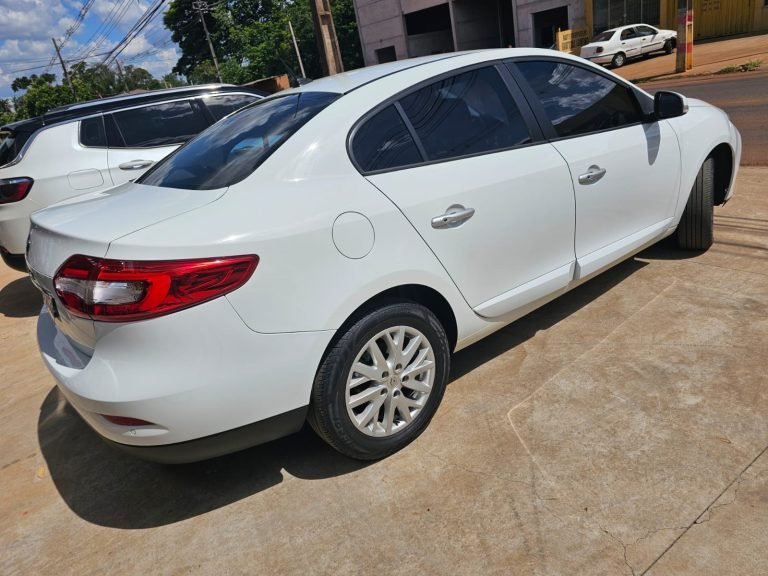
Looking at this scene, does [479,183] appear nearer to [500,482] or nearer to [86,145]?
[500,482]

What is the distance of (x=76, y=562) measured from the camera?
2.36 meters

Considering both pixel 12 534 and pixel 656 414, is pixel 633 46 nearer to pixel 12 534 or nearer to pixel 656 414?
pixel 656 414

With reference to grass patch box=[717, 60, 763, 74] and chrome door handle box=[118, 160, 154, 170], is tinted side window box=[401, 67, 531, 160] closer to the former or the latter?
chrome door handle box=[118, 160, 154, 170]

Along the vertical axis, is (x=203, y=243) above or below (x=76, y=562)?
above

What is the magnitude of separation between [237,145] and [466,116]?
1.10m

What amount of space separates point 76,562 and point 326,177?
71.0 inches

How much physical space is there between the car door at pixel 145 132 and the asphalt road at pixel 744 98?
6.03m

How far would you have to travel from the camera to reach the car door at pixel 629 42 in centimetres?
2273

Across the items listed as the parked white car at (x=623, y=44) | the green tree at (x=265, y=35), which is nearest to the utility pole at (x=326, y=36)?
the parked white car at (x=623, y=44)

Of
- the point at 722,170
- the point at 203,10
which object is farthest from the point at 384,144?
the point at 203,10

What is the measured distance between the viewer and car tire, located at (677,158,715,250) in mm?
4078

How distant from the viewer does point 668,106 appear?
3654 mm

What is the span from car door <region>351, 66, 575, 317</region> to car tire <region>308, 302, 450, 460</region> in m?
0.35

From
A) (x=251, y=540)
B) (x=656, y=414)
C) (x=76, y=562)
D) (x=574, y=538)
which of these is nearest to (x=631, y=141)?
(x=656, y=414)
